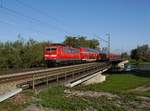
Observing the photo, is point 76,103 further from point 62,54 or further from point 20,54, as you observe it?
point 20,54

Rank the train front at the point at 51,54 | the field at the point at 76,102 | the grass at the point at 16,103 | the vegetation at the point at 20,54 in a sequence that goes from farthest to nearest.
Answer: the vegetation at the point at 20,54, the train front at the point at 51,54, the field at the point at 76,102, the grass at the point at 16,103

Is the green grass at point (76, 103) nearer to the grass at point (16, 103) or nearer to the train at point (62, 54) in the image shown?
the grass at point (16, 103)

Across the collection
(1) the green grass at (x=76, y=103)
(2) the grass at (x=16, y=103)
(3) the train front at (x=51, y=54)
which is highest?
(3) the train front at (x=51, y=54)

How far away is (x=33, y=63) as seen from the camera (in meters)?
63.6

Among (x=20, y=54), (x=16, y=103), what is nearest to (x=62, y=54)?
(x=20, y=54)

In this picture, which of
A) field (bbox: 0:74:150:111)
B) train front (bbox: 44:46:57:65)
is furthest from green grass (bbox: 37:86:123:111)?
train front (bbox: 44:46:57:65)

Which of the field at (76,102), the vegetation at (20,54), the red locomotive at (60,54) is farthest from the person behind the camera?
the vegetation at (20,54)

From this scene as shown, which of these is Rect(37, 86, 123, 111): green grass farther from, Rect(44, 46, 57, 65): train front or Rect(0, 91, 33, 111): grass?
Rect(44, 46, 57, 65): train front

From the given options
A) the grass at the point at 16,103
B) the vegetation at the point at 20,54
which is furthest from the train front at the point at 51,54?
the grass at the point at 16,103

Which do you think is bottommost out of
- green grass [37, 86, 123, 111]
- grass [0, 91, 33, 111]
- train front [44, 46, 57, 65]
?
green grass [37, 86, 123, 111]

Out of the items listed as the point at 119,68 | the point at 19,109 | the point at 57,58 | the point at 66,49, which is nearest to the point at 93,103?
the point at 19,109

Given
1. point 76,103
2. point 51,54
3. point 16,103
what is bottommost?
point 76,103

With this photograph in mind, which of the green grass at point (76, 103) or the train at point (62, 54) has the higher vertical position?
Result: the train at point (62, 54)

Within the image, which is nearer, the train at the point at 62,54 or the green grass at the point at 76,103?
the green grass at the point at 76,103
